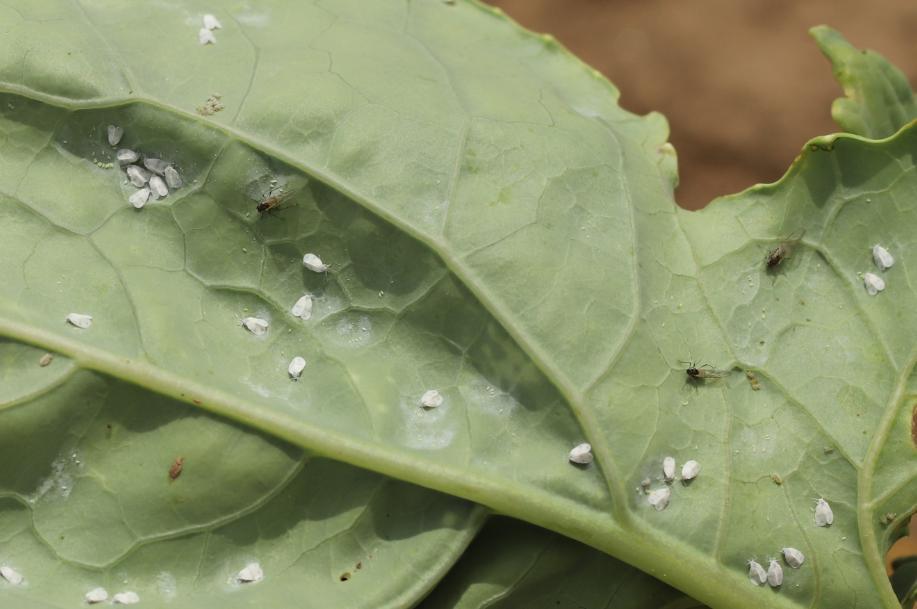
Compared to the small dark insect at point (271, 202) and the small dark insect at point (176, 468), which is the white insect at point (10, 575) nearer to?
the small dark insect at point (176, 468)

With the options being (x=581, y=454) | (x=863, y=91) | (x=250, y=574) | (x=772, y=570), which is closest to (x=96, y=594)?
(x=250, y=574)

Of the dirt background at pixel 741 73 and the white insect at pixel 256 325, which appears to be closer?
the white insect at pixel 256 325

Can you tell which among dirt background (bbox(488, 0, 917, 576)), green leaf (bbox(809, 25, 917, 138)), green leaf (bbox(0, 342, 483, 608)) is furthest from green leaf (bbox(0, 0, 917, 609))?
dirt background (bbox(488, 0, 917, 576))

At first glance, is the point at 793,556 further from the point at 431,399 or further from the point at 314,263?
the point at 314,263

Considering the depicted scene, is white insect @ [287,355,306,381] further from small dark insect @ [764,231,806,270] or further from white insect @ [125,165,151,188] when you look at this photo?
small dark insect @ [764,231,806,270]

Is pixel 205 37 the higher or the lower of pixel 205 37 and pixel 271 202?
the higher

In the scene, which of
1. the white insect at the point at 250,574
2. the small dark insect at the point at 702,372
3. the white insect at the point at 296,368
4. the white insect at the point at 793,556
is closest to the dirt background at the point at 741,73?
the small dark insect at the point at 702,372
